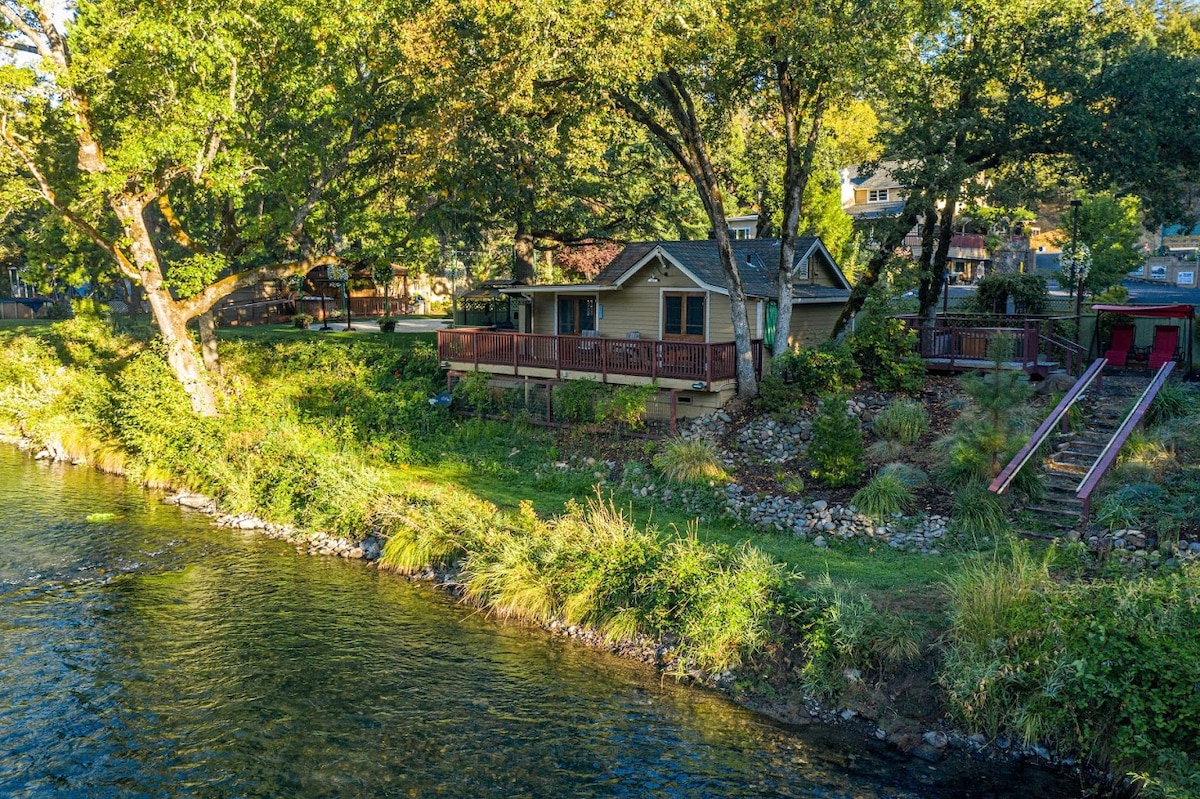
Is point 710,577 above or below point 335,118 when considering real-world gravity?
below

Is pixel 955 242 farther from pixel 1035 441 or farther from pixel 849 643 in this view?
pixel 849 643

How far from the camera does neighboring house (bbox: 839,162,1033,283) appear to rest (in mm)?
59812

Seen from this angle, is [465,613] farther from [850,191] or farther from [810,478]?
[850,191]

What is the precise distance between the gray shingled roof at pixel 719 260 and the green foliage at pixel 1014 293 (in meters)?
8.53

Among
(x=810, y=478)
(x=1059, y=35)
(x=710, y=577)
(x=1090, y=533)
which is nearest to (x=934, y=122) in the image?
→ (x=1059, y=35)

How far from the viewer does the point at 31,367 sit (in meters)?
33.3

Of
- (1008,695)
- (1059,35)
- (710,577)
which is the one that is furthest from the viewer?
(1059,35)

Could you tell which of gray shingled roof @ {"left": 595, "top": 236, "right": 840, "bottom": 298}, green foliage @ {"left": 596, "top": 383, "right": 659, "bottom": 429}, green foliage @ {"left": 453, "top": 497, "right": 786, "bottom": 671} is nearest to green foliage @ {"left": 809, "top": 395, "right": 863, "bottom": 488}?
green foliage @ {"left": 453, "top": 497, "right": 786, "bottom": 671}

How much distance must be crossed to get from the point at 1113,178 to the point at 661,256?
41.3 feet

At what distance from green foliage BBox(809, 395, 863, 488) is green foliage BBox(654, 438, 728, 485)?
2.22m

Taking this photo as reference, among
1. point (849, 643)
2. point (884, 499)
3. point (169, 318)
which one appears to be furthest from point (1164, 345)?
point (169, 318)

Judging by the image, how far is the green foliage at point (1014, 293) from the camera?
31781 millimetres

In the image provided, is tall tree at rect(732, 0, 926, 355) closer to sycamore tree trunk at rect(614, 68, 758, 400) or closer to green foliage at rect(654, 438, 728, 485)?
sycamore tree trunk at rect(614, 68, 758, 400)

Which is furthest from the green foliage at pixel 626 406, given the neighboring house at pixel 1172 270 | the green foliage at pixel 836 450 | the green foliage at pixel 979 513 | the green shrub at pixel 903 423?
the neighboring house at pixel 1172 270
